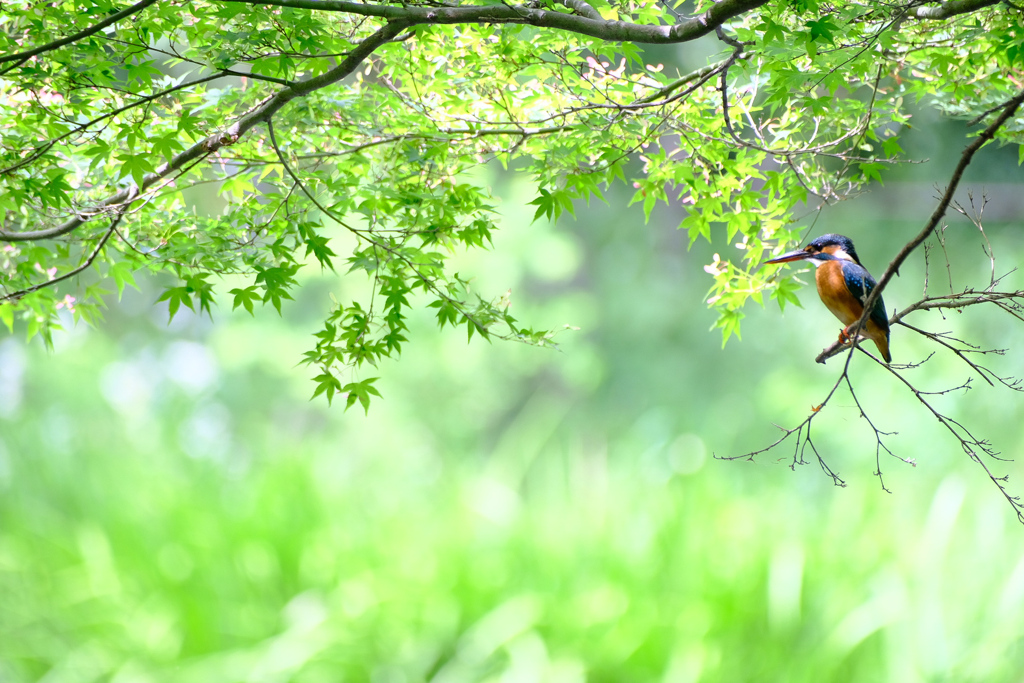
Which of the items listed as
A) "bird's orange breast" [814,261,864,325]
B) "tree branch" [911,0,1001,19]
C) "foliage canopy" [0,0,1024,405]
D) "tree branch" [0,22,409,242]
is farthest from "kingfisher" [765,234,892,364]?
"tree branch" [0,22,409,242]

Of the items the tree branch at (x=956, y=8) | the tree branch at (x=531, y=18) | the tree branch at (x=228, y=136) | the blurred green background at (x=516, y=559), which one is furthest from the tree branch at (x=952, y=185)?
the tree branch at (x=228, y=136)

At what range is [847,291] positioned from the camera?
131 cm

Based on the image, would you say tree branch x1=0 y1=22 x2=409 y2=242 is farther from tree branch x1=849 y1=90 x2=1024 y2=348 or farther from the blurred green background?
tree branch x1=849 y1=90 x2=1024 y2=348

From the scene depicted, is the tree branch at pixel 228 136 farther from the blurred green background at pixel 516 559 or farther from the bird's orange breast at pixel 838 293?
the bird's orange breast at pixel 838 293

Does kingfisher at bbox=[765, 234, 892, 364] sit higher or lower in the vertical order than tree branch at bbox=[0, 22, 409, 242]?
lower

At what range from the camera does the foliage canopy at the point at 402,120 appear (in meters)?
1.25

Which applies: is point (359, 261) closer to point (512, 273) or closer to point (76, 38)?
point (76, 38)

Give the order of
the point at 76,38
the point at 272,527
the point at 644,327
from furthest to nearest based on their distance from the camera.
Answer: the point at 644,327 → the point at 272,527 → the point at 76,38

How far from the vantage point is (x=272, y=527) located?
10.1 feet

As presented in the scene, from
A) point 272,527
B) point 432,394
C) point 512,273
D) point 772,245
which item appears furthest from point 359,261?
point 432,394

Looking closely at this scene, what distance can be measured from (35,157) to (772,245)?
→ 136 cm

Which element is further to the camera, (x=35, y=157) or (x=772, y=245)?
(x=772, y=245)

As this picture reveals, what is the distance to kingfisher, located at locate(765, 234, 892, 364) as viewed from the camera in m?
1.30

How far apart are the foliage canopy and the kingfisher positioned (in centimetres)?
→ 15
